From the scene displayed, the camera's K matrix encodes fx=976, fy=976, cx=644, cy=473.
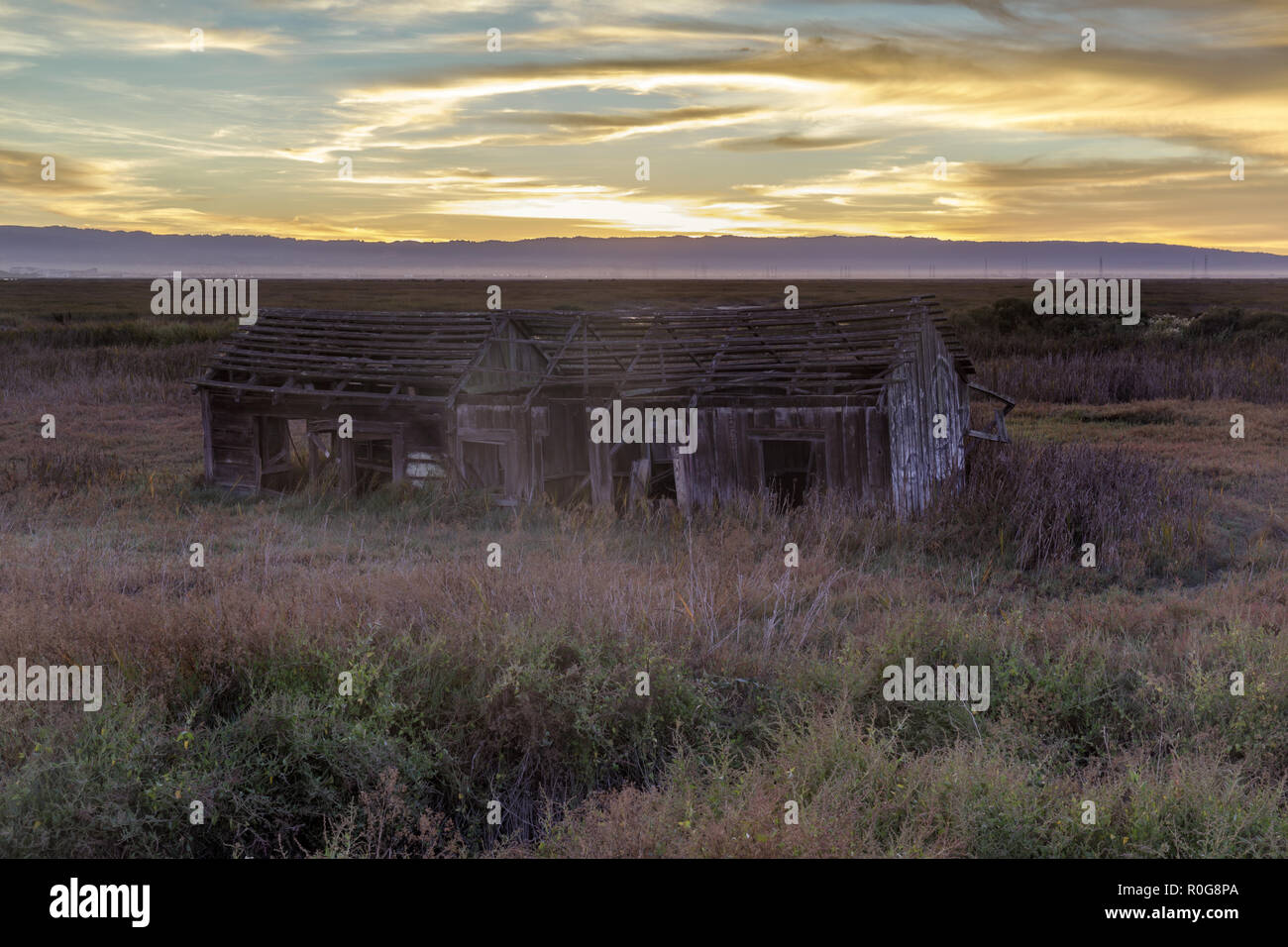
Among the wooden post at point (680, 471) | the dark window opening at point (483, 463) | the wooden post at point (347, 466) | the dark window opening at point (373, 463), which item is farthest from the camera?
the dark window opening at point (373, 463)

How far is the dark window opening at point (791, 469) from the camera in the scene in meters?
16.3

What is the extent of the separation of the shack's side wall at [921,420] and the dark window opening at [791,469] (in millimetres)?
1335

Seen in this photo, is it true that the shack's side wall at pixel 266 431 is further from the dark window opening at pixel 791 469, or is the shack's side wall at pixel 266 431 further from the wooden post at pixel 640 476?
the dark window opening at pixel 791 469

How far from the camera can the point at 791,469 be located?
18469 mm

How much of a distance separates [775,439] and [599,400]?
344cm

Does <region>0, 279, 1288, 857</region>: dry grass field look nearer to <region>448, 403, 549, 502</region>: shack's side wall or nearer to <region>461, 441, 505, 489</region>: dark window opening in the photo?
<region>448, 403, 549, 502</region>: shack's side wall

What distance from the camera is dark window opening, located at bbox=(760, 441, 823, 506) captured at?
16.3 metres

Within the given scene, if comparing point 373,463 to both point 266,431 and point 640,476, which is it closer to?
point 266,431

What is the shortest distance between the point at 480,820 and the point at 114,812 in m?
2.16

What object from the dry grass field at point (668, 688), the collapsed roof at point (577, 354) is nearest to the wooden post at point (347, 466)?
the collapsed roof at point (577, 354)

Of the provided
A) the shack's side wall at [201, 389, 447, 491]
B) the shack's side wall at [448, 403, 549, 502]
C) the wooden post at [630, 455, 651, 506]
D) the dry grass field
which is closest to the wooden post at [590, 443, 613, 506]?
the wooden post at [630, 455, 651, 506]

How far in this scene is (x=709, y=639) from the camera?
8.45 meters

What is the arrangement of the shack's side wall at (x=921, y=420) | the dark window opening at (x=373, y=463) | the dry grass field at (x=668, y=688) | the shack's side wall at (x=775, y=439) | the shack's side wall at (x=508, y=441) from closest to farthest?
the dry grass field at (x=668, y=688), the shack's side wall at (x=775, y=439), the shack's side wall at (x=921, y=420), the shack's side wall at (x=508, y=441), the dark window opening at (x=373, y=463)
